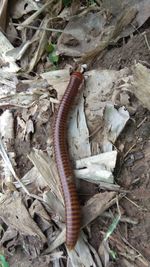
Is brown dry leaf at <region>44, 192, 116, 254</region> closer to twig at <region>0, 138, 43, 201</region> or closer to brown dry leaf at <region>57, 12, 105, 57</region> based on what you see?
twig at <region>0, 138, 43, 201</region>

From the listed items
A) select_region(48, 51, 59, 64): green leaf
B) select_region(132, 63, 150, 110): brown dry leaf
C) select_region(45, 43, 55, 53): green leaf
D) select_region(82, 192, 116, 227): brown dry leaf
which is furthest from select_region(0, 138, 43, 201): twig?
select_region(132, 63, 150, 110): brown dry leaf

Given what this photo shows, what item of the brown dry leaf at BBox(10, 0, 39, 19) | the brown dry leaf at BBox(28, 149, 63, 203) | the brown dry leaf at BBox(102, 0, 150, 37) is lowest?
the brown dry leaf at BBox(28, 149, 63, 203)

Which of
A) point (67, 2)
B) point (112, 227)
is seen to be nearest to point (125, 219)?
point (112, 227)

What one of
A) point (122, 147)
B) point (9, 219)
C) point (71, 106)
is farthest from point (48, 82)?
point (9, 219)

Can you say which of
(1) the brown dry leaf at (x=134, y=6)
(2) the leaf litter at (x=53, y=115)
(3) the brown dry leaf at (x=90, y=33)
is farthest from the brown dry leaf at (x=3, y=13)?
(1) the brown dry leaf at (x=134, y=6)

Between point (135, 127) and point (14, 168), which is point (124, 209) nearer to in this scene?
point (135, 127)
